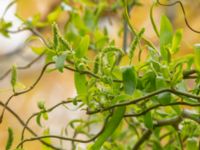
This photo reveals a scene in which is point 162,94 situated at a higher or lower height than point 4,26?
lower

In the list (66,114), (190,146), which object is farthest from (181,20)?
(190,146)

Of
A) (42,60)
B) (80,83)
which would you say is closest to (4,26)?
(80,83)

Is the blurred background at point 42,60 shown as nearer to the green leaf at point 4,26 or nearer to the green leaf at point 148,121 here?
the green leaf at point 4,26

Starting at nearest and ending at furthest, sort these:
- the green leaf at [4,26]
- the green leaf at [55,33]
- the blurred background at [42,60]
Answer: the green leaf at [55,33] → the green leaf at [4,26] → the blurred background at [42,60]

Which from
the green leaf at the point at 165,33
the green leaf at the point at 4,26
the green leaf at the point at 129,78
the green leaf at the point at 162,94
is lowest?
the green leaf at the point at 162,94

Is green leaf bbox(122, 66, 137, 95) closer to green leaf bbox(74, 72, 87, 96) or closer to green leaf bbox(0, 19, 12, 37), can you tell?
green leaf bbox(74, 72, 87, 96)

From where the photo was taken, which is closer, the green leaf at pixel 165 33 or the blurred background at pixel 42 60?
the green leaf at pixel 165 33

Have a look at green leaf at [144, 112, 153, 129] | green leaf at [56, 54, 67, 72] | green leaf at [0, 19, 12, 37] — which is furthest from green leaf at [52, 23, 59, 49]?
green leaf at [0, 19, 12, 37]

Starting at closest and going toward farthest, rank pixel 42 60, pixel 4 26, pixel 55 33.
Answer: pixel 55 33, pixel 4 26, pixel 42 60

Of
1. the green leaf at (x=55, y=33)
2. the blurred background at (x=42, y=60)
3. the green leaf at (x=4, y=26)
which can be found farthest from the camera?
the blurred background at (x=42, y=60)

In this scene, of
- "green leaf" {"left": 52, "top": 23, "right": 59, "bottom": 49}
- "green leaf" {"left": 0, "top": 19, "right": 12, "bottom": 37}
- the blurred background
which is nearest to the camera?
"green leaf" {"left": 52, "top": 23, "right": 59, "bottom": 49}

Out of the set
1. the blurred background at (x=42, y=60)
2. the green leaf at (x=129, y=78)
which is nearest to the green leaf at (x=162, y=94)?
the green leaf at (x=129, y=78)

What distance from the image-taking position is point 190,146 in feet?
1.58

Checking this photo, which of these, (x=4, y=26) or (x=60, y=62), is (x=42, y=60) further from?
(x=60, y=62)
